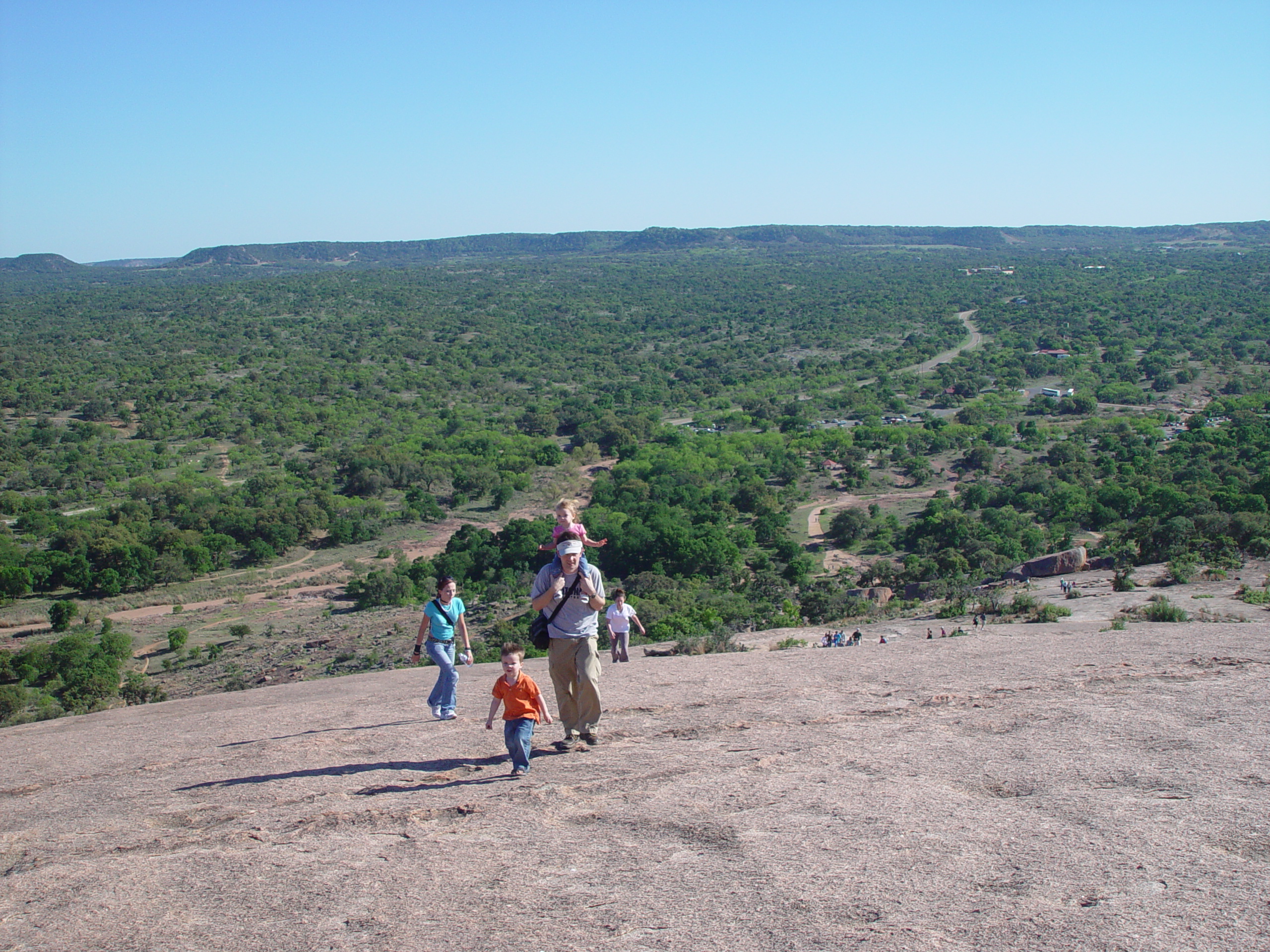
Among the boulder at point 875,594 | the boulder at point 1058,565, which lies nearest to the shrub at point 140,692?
the boulder at point 875,594

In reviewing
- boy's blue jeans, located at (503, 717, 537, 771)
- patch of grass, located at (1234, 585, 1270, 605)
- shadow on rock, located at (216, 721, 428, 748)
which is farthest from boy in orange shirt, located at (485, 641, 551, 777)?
patch of grass, located at (1234, 585, 1270, 605)

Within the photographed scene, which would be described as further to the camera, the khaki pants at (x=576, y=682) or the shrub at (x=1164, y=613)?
the shrub at (x=1164, y=613)

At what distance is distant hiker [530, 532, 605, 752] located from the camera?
598cm

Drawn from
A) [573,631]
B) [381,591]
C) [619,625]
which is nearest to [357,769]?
[573,631]

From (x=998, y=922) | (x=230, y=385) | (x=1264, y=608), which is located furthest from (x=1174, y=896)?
(x=230, y=385)

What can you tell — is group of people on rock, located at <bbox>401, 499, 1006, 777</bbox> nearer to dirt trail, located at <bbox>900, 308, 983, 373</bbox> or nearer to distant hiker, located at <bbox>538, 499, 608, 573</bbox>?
distant hiker, located at <bbox>538, 499, 608, 573</bbox>

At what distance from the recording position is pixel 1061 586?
1675cm

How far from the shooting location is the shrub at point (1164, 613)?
38.6 ft

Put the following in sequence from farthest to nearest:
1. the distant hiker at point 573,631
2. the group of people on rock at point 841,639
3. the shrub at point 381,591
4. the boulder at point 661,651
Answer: the shrub at point 381,591, the group of people on rock at point 841,639, the boulder at point 661,651, the distant hiker at point 573,631

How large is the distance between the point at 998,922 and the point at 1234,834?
5.75 feet

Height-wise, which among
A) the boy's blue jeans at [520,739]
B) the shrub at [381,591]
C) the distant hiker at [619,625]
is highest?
the boy's blue jeans at [520,739]

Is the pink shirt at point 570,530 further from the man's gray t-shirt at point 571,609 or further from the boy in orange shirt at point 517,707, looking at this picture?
the boy in orange shirt at point 517,707

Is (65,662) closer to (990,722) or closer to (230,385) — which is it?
(990,722)

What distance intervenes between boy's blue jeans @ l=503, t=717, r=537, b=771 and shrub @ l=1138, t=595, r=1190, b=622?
9.24 m
